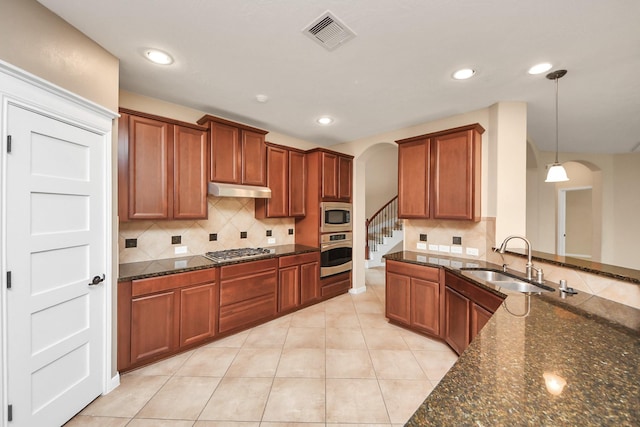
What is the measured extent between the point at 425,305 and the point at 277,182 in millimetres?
2499

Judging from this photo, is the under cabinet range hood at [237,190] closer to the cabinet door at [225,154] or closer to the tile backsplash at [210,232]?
the cabinet door at [225,154]

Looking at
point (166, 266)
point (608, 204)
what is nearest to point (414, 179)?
point (166, 266)

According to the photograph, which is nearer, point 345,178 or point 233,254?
point 233,254

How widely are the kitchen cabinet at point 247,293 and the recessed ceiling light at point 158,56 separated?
199cm

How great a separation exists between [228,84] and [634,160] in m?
7.51

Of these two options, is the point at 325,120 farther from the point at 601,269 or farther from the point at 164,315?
the point at 601,269

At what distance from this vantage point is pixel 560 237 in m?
6.71

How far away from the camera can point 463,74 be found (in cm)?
224

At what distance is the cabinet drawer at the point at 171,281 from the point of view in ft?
7.26

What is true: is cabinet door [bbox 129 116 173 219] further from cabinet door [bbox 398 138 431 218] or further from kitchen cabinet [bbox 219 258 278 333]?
cabinet door [bbox 398 138 431 218]

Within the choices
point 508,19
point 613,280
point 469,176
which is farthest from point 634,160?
point 508,19

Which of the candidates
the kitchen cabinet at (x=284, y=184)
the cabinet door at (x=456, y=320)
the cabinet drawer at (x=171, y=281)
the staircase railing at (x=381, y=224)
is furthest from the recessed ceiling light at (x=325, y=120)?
the staircase railing at (x=381, y=224)

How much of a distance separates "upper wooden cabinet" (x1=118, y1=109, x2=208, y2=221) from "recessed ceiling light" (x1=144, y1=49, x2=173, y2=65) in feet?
1.87

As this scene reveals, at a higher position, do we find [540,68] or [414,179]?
[540,68]
